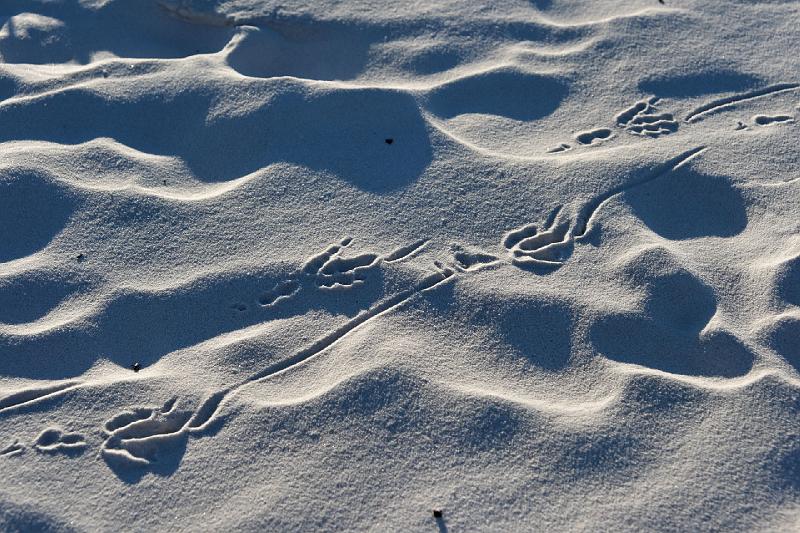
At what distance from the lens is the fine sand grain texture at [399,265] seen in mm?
1853

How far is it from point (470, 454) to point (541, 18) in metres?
1.71

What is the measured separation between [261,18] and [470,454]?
174cm

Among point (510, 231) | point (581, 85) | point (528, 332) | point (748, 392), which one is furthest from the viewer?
point (581, 85)

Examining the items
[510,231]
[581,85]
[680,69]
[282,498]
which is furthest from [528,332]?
[680,69]

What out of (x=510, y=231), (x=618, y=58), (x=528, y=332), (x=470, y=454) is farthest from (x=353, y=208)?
(x=618, y=58)

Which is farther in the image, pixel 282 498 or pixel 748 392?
pixel 748 392

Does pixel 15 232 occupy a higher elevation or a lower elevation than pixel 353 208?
higher

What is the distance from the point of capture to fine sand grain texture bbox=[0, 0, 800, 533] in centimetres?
185

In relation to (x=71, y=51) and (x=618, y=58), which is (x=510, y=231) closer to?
(x=618, y=58)

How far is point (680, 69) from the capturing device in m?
2.82

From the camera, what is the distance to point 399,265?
227 cm

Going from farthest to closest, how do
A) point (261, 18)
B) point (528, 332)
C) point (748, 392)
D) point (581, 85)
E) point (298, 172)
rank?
point (261, 18) < point (581, 85) < point (298, 172) < point (528, 332) < point (748, 392)

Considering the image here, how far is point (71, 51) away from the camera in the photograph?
2.95 meters

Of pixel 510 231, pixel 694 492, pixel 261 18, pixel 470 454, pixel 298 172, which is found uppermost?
pixel 261 18
